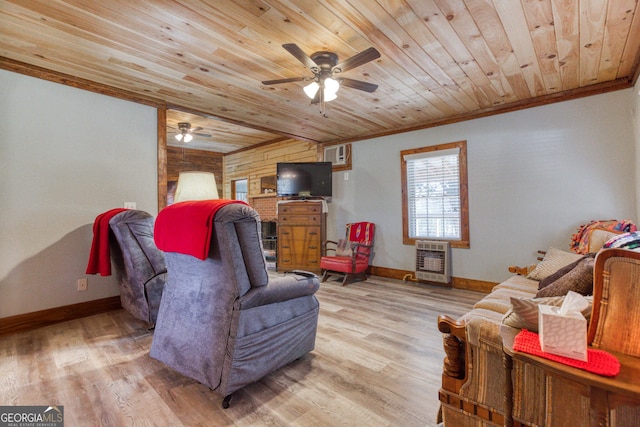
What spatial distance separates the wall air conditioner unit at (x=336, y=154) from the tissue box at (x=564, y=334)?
470 centimetres

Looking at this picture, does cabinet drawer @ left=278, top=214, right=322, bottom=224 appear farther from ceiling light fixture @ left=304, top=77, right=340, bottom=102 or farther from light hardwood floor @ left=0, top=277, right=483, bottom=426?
ceiling light fixture @ left=304, top=77, right=340, bottom=102

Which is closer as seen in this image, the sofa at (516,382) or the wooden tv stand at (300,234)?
the sofa at (516,382)

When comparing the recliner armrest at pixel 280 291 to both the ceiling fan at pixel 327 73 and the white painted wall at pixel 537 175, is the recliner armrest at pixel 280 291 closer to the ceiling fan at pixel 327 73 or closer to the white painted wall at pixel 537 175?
the ceiling fan at pixel 327 73

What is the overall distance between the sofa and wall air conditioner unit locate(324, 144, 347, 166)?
420cm

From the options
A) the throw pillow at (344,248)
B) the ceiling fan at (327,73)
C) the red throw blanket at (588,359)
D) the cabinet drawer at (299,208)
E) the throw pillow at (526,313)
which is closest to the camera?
the red throw blanket at (588,359)

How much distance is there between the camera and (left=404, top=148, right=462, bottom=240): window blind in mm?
4215

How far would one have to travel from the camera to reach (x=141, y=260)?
8.44 feet

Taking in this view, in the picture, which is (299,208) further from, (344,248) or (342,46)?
(342,46)

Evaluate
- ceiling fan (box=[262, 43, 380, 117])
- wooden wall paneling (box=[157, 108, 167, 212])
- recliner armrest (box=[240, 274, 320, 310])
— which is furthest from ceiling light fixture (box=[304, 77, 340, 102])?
wooden wall paneling (box=[157, 108, 167, 212])

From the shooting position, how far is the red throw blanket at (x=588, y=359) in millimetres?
776

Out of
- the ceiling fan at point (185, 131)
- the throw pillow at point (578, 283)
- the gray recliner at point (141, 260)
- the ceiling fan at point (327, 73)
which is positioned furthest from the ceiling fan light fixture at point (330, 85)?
the ceiling fan at point (185, 131)

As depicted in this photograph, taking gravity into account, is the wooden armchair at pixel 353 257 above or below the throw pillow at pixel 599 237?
below

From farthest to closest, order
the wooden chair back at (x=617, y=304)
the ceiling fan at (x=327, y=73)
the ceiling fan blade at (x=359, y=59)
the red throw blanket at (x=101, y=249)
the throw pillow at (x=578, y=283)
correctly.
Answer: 1. the red throw blanket at (x=101, y=249)
2. the ceiling fan at (x=327, y=73)
3. the ceiling fan blade at (x=359, y=59)
4. the throw pillow at (x=578, y=283)
5. the wooden chair back at (x=617, y=304)
